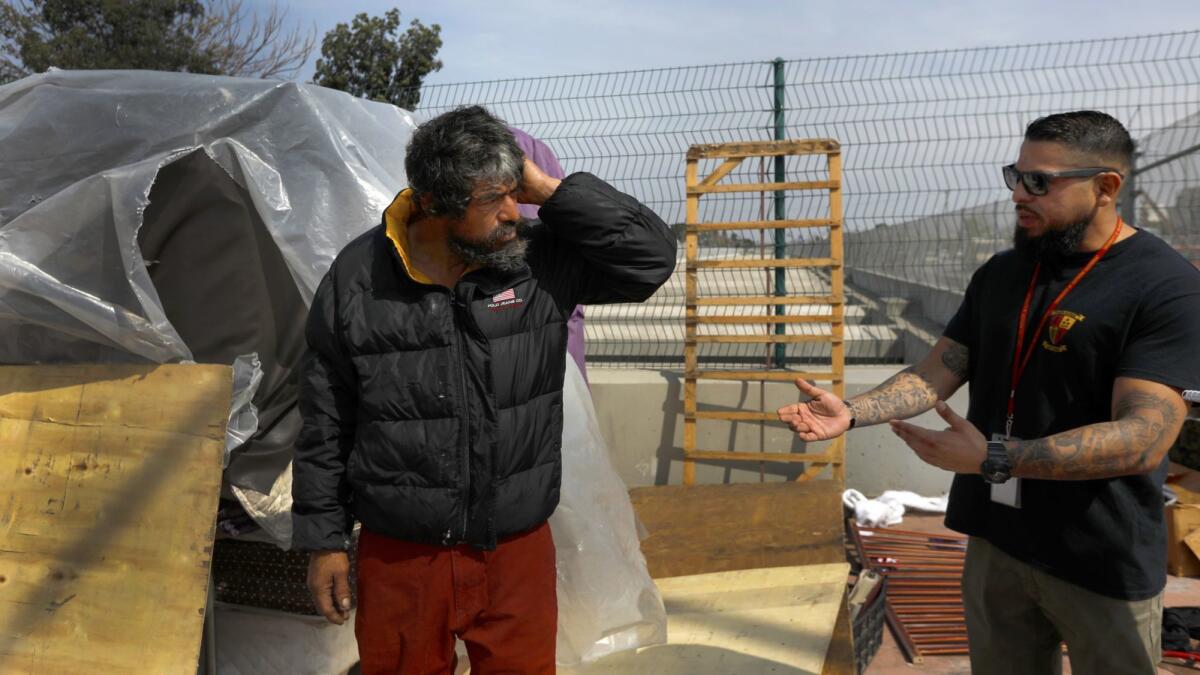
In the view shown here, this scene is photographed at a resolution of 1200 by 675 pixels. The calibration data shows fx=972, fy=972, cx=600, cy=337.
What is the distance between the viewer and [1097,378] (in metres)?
2.14

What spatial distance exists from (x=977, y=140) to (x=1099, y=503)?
4354 mm

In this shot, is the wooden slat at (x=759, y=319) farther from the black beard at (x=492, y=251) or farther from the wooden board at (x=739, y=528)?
the black beard at (x=492, y=251)

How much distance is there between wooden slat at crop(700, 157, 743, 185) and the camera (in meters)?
6.01

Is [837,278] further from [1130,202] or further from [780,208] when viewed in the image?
[1130,202]

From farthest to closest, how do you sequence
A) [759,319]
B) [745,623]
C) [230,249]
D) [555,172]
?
[759,319], [555,172], [745,623], [230,249]

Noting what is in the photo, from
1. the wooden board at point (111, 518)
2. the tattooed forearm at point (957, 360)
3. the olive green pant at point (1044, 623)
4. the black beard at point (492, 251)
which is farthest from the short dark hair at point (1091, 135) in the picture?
the wooden board at point (111, 518)

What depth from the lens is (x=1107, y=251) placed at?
218 cm

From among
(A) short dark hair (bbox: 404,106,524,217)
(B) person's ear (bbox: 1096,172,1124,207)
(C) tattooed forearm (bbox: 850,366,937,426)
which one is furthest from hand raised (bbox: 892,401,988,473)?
Answer: (A) short dark hair (bbox: 404,106,524,217)

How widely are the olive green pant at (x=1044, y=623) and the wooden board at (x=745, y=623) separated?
1.11m

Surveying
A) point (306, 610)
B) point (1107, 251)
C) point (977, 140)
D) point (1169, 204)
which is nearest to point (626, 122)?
point (977, 140)

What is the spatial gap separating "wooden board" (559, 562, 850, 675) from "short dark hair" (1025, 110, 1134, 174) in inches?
80.7

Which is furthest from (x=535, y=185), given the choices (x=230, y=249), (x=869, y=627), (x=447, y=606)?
(x=869, y=627)

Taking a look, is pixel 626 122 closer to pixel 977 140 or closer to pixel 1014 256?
pixel 977 140

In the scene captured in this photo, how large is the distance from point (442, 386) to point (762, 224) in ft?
13.2
